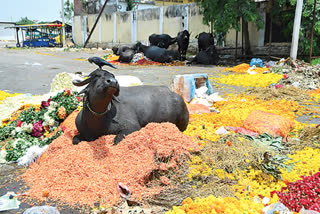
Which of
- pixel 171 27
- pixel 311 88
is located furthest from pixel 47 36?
pixel 311 88

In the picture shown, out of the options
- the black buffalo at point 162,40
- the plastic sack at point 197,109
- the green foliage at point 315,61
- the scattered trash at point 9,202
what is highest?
the black buffalo at point 162,40

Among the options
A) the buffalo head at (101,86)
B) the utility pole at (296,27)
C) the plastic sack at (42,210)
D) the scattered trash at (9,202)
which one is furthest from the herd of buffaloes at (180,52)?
the plastic sack at (42,210)

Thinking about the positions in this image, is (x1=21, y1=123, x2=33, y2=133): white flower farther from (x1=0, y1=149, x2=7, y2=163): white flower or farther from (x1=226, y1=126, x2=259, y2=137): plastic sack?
(x1=226, y1=126, x2=259, y2=137): plastic sack

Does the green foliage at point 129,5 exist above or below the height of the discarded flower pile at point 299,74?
above

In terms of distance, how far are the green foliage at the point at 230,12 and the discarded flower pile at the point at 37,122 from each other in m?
11.1

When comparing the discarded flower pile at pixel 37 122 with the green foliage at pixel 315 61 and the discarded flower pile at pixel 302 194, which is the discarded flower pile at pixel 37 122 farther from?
the green foliage at pixel 315 61

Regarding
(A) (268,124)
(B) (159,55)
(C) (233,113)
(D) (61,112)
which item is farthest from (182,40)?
(D) (61,112)

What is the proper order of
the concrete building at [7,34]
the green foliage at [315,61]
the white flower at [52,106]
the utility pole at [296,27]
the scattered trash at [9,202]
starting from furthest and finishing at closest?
the concrete building at [7,34], the green foliage at [315,61], the utility pole at [296,27], the white flower at [52,106], the scattered trash at [9,202]

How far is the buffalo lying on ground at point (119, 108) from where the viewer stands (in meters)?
3.93

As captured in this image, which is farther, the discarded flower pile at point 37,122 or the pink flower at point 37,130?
the pink flower at point 37,130

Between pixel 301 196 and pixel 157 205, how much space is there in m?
1.60

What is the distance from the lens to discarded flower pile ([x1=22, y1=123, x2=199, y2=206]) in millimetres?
3424

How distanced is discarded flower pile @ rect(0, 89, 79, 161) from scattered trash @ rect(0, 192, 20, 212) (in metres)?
1.42

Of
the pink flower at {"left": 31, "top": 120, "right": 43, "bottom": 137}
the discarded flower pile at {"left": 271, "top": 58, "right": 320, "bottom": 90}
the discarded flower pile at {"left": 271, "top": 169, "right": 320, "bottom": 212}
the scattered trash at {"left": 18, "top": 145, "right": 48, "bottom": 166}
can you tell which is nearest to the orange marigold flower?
the pink flower at {"left": 31, "top": 120, "right": 43, "bottom": 137}
